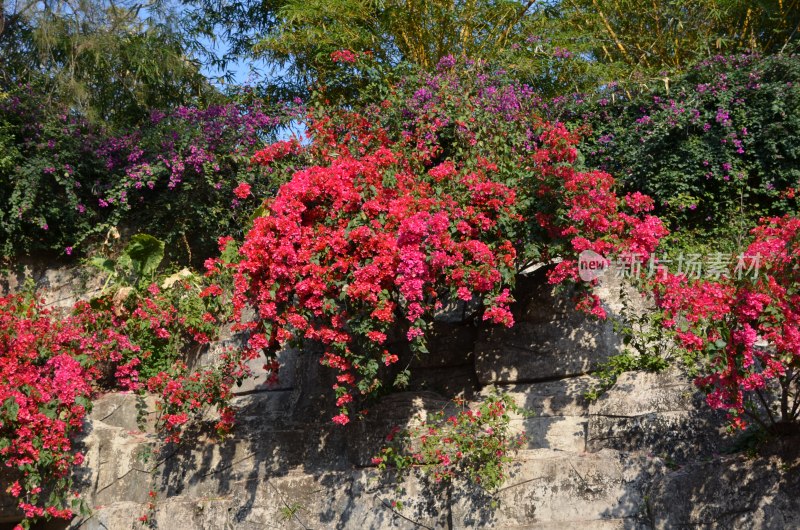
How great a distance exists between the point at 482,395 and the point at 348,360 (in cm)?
137

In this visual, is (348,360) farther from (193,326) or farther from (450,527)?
(193,326)

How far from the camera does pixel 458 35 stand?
36.1ft

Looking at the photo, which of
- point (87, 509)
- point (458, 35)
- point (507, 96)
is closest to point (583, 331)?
point (507, 96)

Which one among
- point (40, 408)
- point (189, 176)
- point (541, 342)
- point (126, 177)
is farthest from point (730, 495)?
point (126, 177)

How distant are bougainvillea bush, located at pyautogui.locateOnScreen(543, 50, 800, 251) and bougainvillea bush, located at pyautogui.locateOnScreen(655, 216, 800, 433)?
305cm

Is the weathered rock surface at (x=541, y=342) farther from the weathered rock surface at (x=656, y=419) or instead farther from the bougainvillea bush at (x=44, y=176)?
the bougainvillea bush at (x=44, y=176)

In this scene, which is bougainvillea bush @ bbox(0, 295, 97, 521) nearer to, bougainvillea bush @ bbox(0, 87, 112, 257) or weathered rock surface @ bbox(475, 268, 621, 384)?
bougainvillea bush @ bbox(0, 87, 112, 257)

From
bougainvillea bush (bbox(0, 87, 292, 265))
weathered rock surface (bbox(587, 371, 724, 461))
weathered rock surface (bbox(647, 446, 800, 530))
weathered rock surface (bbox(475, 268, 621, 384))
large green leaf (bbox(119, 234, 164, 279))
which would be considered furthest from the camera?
bougainvillea bush (bbox(0, 87, 292, 265))

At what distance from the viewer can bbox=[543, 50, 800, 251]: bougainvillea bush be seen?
8383mm

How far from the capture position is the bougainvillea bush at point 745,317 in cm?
501

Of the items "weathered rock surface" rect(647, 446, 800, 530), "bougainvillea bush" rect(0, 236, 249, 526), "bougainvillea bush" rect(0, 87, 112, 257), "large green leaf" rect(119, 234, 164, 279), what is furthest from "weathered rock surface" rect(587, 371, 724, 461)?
"bougainvillea bush" rect(0, 87, 112, 257)

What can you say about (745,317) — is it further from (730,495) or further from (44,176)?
(44,176)

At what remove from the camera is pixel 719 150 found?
8594mm

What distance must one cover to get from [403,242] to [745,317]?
2.36 meters
